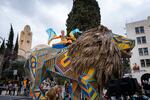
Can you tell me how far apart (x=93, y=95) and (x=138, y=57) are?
102 ft

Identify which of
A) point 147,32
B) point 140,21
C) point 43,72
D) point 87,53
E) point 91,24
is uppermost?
point 140,21

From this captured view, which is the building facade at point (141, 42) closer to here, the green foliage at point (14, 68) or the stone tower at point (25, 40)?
the green foliage at point (14, 68)

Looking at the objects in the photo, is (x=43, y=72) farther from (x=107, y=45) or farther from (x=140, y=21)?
(x=140, y=21)

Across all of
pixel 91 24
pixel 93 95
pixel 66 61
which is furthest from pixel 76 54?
pixel 91 24

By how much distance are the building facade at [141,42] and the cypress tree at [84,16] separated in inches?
658

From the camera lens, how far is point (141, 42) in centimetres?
3491

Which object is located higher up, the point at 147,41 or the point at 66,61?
the point at 147,41

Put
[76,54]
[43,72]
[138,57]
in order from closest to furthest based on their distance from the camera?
[76,54], [43,72], [138,57]

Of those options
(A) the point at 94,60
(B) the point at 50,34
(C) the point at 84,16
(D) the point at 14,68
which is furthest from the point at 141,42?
(A) the point at 94,60

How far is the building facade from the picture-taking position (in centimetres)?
3372

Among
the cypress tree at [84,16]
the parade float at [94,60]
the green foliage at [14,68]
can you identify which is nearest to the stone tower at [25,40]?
the green foliage at [14,68]

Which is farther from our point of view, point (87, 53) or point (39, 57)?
point (39, 57)

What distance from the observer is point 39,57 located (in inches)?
312

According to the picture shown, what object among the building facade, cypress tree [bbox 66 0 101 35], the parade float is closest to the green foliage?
cypress tree [bbox 66 0 101 35]
